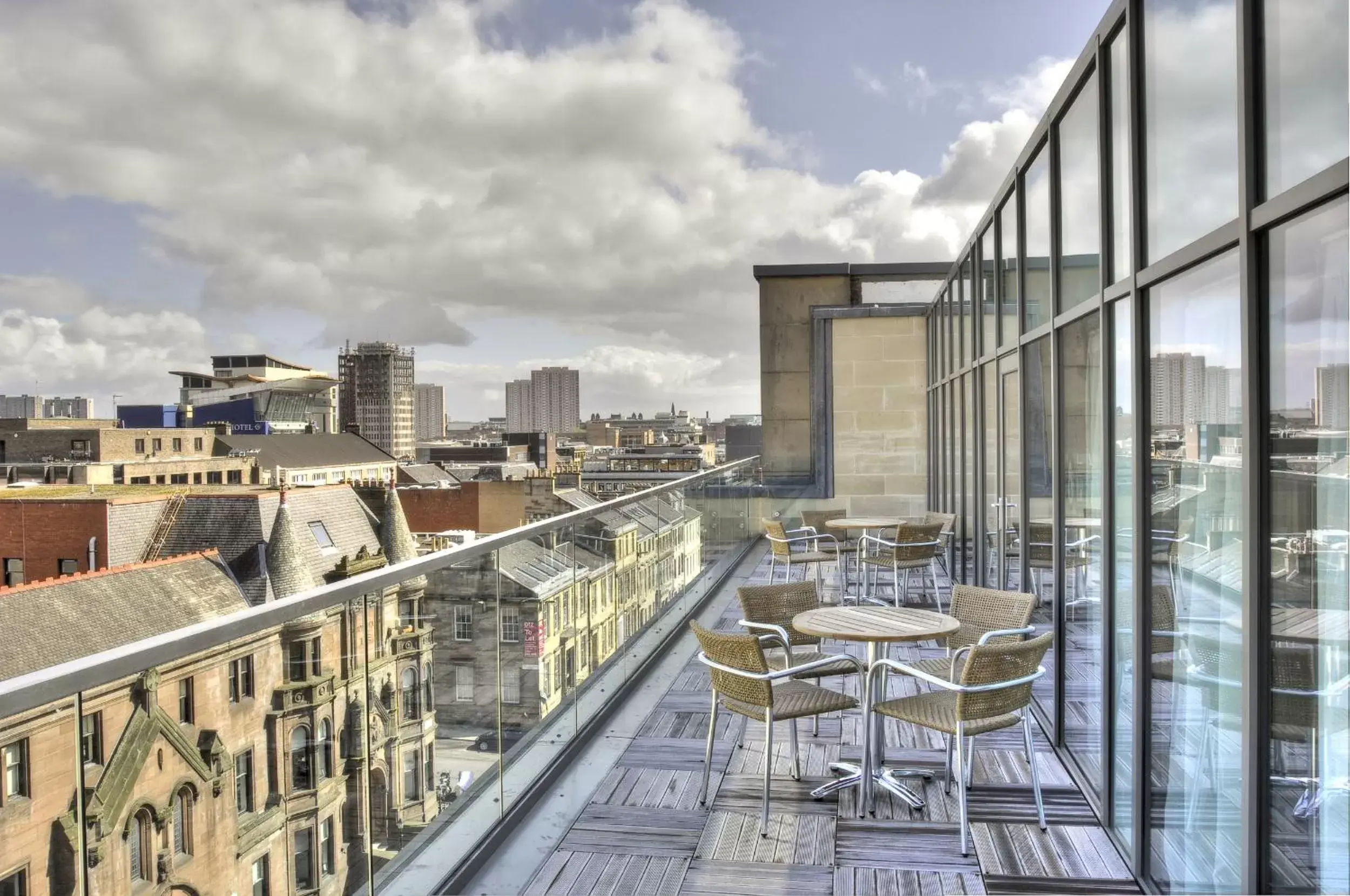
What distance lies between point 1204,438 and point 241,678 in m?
2.44

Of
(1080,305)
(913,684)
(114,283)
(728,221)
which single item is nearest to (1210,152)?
(1080,305)

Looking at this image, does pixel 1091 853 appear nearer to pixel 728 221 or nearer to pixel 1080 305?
pixel 1080 305

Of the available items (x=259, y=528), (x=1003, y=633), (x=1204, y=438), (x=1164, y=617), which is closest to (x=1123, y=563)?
(x=1164, y=617)

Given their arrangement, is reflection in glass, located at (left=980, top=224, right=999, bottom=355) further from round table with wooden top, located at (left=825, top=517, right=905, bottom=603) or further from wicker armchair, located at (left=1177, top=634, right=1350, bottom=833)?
wicker armchair, located at (left=1177, top=634, right=1350, bottom=833)

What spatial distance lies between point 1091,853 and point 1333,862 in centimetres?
162

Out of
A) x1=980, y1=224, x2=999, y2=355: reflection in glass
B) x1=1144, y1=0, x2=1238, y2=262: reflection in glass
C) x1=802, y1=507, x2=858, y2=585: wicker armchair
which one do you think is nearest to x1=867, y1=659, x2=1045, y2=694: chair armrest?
x1=1144, y1=0, x2=1238, y2=262: reflection in glass

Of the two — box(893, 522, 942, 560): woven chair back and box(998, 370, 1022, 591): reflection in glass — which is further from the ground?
box(998, 370, 1022, 591): reflection in glass

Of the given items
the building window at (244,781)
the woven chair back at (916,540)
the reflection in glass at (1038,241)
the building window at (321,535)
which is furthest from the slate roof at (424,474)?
the building window at (244,781)

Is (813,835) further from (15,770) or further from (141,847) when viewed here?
(15,770)

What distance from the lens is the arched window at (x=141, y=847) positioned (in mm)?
1525

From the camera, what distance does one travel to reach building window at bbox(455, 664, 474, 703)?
110 inches

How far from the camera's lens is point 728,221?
63.4 m

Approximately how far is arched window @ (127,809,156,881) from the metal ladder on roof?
40.6m

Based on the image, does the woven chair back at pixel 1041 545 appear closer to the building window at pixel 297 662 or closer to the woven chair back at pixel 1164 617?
the woven chair back at pixel 1164 617
